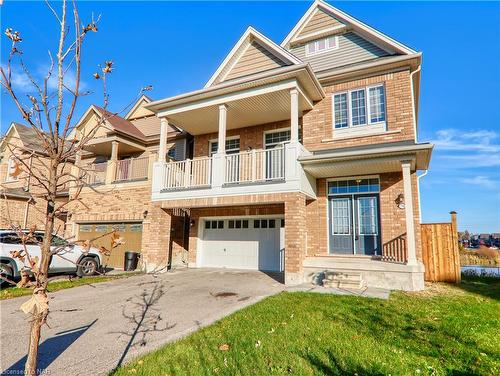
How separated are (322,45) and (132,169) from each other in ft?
34.6

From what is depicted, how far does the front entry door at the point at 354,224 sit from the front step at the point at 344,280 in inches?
77.5

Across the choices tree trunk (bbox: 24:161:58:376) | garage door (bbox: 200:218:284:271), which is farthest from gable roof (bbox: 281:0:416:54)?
tree trunk (bbox: 24:161:58:376)

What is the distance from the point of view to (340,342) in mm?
4453

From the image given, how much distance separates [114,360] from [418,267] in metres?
7.99

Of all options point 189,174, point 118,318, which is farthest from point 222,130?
point 118,318

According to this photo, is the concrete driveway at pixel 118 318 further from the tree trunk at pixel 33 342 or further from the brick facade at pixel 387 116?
the brick facade at pixel 387 116

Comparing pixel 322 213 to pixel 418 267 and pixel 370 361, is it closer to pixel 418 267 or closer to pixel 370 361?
pixel 418 267

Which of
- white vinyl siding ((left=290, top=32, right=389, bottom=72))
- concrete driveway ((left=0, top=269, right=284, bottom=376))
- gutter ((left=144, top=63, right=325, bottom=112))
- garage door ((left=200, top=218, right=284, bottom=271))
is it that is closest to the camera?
concrete driveway ((left=0, top=269, right=284, bottom=376))

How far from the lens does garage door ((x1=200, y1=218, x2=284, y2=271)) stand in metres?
12.3

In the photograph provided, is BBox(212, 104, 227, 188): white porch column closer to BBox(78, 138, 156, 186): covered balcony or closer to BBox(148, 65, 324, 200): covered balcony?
BBox(148, 65, 324, 200): covered balcony

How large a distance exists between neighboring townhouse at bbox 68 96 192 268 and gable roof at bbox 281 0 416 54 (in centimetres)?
719

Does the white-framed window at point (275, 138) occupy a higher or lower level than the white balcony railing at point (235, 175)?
higher

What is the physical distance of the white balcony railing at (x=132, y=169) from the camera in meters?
14.3

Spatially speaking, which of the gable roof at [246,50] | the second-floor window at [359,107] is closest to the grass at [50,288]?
the gable roof at [246,50]
